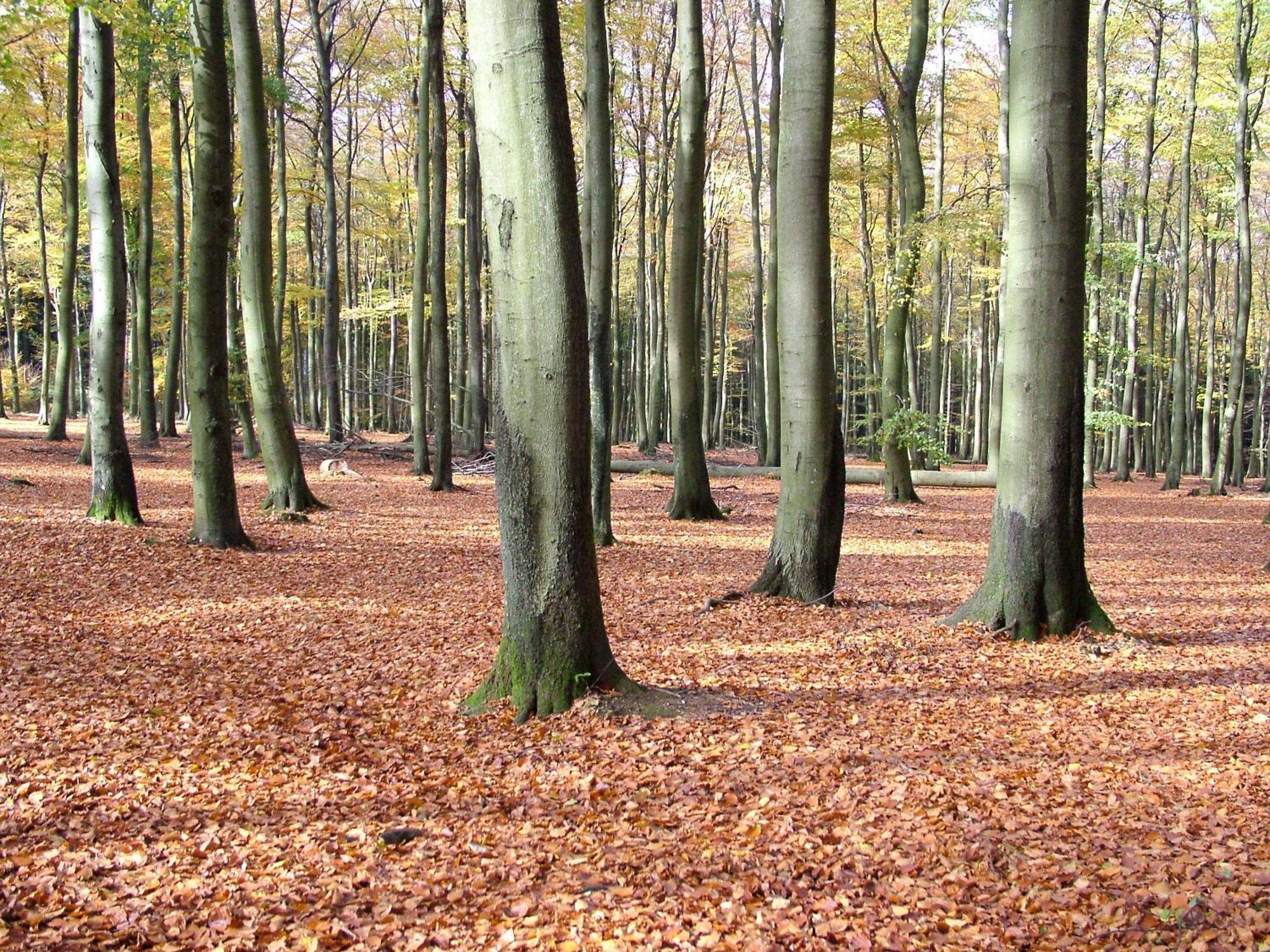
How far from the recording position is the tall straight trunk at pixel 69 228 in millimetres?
14047

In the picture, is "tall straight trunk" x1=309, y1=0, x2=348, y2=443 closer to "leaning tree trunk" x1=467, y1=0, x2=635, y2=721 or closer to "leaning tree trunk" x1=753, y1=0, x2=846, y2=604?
"leaning tree trunk" x1=753, y1=0, x2=846, y2=604

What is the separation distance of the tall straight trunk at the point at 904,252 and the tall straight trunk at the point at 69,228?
1137cm

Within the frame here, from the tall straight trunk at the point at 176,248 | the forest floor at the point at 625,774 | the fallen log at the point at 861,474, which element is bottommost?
the forest floor at the point at 625,774

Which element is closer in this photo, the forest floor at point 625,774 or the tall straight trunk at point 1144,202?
the forest floor at point 625,774

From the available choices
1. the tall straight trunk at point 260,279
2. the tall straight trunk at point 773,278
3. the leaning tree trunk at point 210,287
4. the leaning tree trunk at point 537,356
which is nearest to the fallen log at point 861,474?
the tall straight trunk at point 773,278

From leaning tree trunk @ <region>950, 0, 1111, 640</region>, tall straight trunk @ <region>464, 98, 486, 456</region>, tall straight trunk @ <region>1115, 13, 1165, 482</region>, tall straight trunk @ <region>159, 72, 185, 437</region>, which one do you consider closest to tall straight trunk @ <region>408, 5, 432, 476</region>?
tall straight trunk @ <region>464, 98, 486, 456</region>

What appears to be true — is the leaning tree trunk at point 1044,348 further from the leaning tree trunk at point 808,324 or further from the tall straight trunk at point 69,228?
the tall straight trunk at point 69,228

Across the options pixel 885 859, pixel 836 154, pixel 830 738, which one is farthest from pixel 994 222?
pixel 885 859

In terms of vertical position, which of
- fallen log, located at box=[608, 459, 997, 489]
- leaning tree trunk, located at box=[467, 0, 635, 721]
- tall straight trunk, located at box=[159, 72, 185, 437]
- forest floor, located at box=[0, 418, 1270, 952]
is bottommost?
forest floor, located at box=[0, 418, 1270, 952]

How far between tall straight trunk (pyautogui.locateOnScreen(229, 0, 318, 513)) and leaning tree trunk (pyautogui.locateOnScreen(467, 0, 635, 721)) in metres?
7.25

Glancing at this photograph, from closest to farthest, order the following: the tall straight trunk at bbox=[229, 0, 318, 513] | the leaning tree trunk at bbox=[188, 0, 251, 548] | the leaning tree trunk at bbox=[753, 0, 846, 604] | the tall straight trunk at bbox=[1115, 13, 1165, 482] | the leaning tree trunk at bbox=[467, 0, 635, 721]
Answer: the leaning tree trunk at bbox=[467, 0, 635, 721], the leaning tree trunk at bbox=[753, 0, 846, 604], the leaning tree trunk at bbox=[188, 0, 251, 548], the tall straight trunk at bbox=[229, 0, 318, 513], the tall straight trunk at bbox=[1115, 13, 1165, 482]

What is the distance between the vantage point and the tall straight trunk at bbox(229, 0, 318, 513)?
10.2 m

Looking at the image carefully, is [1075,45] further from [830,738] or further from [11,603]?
[11,603]

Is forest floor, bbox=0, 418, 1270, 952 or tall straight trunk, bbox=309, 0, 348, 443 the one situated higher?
tall straight trunk, bbox=309, 0, 348, 443
